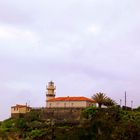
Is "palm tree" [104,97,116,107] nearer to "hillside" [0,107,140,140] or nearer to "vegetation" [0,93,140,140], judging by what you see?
"vegetation" [0,93,140,140]

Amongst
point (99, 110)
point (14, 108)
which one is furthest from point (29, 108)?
point (99, 110)

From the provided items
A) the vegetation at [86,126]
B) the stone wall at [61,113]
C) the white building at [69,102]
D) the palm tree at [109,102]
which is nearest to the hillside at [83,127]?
the vegetation at [86,126]

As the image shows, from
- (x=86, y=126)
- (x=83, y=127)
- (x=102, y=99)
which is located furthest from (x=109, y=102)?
(x=86, y=126)

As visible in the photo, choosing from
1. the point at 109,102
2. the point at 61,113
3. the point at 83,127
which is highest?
the point at 109,102

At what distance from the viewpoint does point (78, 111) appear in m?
60.7

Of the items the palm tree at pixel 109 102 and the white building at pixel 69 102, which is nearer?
the palm tree at pixel 109 102

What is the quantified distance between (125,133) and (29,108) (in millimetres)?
29377

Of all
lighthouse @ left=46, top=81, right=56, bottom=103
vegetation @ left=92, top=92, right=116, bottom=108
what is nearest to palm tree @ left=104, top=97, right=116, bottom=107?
vegetation @ left=92, top=92, right=116, bottom=108

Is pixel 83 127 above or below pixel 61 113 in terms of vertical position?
below

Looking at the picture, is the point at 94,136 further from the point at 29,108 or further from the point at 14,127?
the point at 29,108

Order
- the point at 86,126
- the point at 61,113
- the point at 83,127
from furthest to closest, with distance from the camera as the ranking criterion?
1. the point at 61,113
2. the point at 83,127
3. the point at 86,126

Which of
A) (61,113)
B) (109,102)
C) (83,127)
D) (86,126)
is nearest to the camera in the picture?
(86,126)

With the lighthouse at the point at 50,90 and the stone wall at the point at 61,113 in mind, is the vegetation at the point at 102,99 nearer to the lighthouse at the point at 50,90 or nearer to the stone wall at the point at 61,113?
the stone wall at the point at 61,113

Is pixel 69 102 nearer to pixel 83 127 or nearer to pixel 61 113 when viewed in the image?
pixel 61 113
